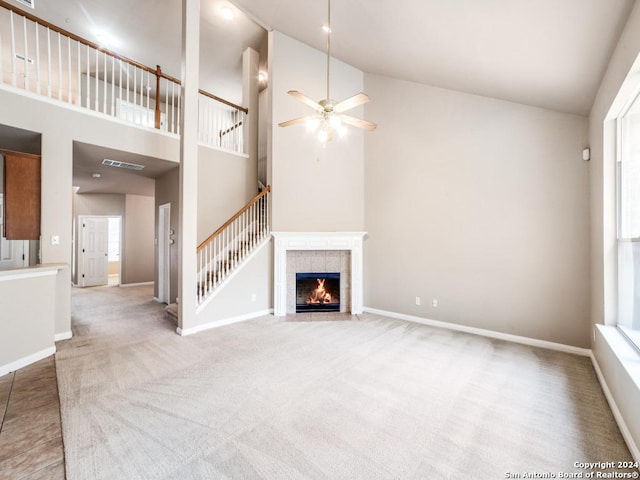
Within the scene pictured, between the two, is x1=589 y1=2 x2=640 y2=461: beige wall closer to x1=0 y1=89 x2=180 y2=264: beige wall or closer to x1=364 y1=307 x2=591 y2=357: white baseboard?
x1=364 y1=307 x2=591 y2=357: white baseboard

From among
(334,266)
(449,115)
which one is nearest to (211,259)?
(334,266)

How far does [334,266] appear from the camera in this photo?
5457 mm

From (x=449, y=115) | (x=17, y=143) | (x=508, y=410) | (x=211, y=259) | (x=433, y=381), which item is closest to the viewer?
(x=508, y=410)

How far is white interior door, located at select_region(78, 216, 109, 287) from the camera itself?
846 centimetres

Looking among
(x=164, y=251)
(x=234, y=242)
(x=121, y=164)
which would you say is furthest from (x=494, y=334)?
(x=121, y=164)

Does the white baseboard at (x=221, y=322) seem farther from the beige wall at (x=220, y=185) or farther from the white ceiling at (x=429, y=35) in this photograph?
the white ceiling at (x=429, y=35)

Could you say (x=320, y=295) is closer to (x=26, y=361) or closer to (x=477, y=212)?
(x=477, y=212)

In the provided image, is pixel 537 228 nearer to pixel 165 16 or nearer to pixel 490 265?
pixel 490 265

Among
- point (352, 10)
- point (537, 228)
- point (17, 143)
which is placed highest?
point (352, 10)

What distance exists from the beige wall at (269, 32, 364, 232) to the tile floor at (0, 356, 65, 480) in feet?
11.4

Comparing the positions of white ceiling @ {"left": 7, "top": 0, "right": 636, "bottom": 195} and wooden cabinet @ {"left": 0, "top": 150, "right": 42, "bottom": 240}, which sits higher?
white ceiling @ {"left": 7, "top": 0, "right": 636, "bottom": 195}

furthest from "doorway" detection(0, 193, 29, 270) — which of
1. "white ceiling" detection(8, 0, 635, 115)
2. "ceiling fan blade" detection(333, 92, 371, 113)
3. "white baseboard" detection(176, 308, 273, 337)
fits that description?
"ceiling fan blade" detection(333, 92, 371, 113)

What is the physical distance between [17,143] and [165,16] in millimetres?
3307

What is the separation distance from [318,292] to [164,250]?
3619 millimetres
